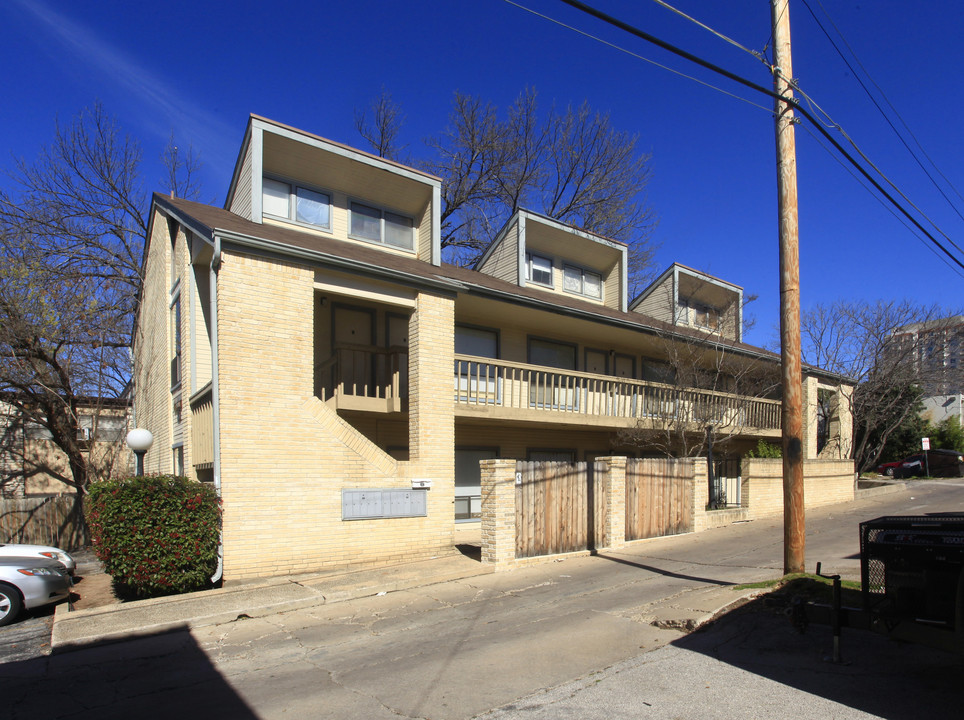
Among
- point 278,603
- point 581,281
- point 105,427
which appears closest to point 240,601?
point 278,603

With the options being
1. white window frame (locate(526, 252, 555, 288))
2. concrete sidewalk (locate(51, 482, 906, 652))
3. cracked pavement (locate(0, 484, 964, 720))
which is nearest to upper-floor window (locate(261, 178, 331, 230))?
white window frame (locate(526, 252, 555, 288))

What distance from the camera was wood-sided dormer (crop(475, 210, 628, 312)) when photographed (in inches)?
816

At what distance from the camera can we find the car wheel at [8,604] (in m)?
10.3

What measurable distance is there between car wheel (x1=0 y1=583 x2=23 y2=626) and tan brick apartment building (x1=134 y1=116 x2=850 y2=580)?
3146 millimetres

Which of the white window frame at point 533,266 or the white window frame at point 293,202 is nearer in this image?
the white window frame at point 293,202

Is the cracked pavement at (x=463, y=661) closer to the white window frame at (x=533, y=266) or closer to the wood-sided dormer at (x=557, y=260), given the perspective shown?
the white window frame at (x=533, y=266)

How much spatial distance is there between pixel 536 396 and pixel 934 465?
1150 inches

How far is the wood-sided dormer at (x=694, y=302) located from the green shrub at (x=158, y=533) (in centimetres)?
1716

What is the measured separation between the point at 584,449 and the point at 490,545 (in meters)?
8.63

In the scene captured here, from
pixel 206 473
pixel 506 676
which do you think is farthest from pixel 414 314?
pixel 506 676

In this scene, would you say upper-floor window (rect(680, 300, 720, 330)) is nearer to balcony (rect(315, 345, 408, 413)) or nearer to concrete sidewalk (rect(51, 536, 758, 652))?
balcony (rect(315, 345, 408, 413))

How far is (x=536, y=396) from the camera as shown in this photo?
16.3 meters

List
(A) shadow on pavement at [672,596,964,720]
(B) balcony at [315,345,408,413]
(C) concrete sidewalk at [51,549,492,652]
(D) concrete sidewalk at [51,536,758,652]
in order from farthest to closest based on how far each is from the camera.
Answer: (B) balcony at [315,345,408,413]
(C) concrete sidewalk at [51,549,492,652]
(D) concrete sidewalk at [51,536,758,652]
(A) shadow on pavement at [672,596,964,720]

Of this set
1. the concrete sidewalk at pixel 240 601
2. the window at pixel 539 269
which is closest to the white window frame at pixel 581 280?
the window at pixel 539 269
